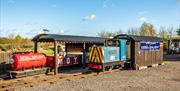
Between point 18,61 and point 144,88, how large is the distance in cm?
737

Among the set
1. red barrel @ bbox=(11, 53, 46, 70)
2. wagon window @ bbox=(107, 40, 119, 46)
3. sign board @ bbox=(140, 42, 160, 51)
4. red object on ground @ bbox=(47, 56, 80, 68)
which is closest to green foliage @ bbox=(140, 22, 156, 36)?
sign board @ bbox=(140, 42, 160, 51)

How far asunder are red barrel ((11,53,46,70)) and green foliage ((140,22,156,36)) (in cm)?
5931

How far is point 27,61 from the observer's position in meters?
13.8

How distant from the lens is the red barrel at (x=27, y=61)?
521 inches

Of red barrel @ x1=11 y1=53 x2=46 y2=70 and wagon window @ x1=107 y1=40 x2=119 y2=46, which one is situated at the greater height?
wagon window @ x1=107 y1=40 x2=119 y2=46

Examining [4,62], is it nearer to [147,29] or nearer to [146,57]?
[146,57]

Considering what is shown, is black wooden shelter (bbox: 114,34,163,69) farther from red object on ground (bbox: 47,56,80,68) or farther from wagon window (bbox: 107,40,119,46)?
red object on ground (bbox: 47,56,80,68)

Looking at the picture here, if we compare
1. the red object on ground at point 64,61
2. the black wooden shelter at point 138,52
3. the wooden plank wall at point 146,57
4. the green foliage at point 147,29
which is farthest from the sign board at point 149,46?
the green foliage at point 147,29

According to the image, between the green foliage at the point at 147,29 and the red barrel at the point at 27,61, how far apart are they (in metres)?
59.3

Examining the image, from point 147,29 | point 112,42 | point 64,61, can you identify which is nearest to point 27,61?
point 64,61

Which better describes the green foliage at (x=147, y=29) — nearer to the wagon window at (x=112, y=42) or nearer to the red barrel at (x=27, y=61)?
the wagon window at (x=112, y=42)

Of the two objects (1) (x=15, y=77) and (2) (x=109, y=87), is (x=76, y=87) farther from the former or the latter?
(1) (x=15, y=77)

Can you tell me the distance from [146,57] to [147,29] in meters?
54.6

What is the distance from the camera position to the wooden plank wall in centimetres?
1760
